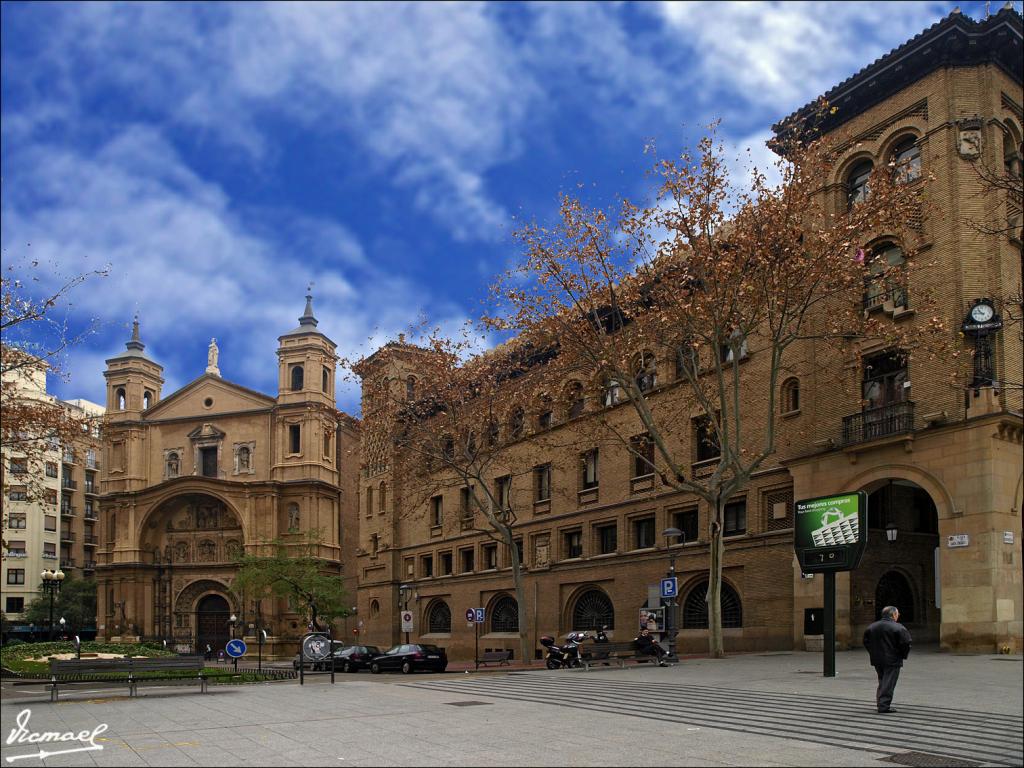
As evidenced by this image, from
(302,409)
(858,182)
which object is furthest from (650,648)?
(302,409)

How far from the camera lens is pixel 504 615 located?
4891cm

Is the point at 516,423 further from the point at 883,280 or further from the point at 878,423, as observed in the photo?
the point at 883,280

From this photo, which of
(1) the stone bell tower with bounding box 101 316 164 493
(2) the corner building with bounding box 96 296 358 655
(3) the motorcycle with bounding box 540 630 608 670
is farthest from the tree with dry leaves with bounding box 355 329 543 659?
(1) the stone bell tower with bounding box 101 316 164 493

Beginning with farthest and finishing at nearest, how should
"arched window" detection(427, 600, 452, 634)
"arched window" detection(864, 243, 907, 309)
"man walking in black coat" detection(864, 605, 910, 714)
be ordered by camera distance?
"arched window" detection(427, 600, 452, 634), "arched window" detection(864, 243, 907, 309), "man walking in black coat" detection(864, 605, 910, 714)

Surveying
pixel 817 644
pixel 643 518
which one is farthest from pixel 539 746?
pixel 643 518

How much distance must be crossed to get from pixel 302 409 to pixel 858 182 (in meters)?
56.5

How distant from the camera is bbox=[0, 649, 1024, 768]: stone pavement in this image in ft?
35.3

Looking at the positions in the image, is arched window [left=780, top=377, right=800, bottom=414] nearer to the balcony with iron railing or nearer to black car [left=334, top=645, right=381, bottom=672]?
the balcony with iron railing

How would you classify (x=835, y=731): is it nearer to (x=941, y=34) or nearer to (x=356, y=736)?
(x=356, y=736)

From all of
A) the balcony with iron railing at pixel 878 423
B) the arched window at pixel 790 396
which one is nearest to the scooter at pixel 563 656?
the balcony with iron railing at pixel 878 423

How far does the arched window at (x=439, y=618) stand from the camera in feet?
177

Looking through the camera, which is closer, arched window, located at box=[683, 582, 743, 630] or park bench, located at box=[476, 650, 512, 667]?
arched window, located at box=[683, 582, 743, 630]

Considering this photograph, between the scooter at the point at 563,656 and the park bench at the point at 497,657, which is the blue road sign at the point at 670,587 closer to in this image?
the scooter at the point at 563,656
